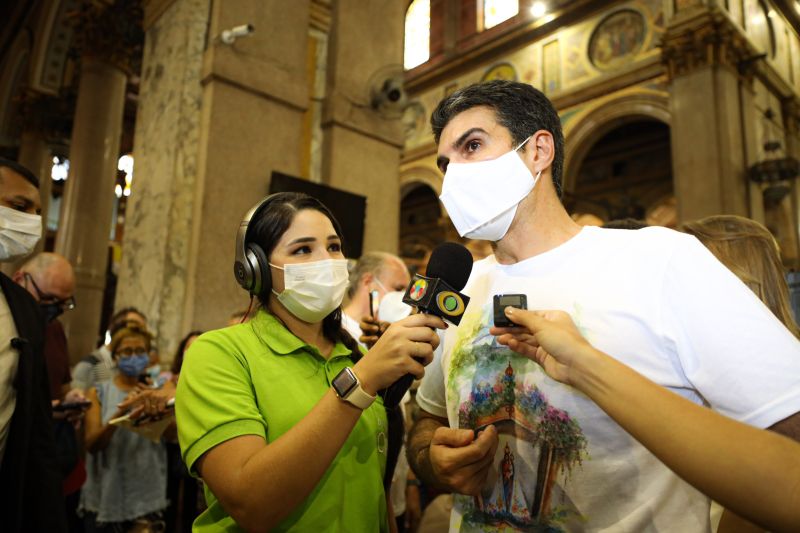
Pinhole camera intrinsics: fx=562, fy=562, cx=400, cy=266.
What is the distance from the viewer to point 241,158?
487 centimetres

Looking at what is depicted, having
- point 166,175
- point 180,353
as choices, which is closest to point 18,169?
point 180,353

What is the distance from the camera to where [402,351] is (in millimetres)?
1279

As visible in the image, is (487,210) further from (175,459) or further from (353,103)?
(353,103)

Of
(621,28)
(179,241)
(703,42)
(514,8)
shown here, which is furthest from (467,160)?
(514,8)

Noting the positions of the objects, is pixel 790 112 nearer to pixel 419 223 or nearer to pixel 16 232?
pixel 419 223

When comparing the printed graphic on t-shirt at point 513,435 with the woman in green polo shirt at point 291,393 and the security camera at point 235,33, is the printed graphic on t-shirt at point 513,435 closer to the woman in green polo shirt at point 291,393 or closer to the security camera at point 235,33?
the woman in green polo shirt at point 291,393

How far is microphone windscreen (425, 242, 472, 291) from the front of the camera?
1.46 meters

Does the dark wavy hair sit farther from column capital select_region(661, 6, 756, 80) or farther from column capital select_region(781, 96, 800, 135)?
column capital select_region(781, 96, 800, 135)

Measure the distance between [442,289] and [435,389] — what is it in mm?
569

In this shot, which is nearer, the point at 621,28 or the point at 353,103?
the point at 353,103

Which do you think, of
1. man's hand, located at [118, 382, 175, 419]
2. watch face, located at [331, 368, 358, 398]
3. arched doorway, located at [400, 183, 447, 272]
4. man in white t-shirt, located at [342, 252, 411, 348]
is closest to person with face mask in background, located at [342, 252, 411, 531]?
man in white t-shirt, located at [342, 252, 411, 348]

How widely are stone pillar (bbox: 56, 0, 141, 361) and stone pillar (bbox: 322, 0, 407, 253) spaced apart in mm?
5133

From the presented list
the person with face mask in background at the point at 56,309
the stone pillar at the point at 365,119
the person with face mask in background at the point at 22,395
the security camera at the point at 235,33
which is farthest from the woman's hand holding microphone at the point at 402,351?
the stone pillar at the point at 365,119

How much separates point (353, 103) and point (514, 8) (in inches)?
449
